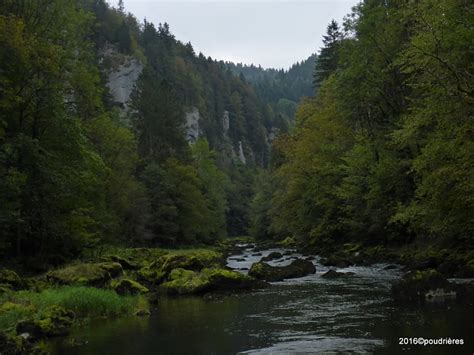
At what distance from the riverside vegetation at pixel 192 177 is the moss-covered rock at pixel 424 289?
46 millimetres

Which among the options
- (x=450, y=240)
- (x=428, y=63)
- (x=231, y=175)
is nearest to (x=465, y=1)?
(x=428, y=63)

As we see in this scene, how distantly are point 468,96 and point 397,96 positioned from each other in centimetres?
1907

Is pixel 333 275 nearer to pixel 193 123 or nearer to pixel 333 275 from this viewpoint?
pixel 333 275

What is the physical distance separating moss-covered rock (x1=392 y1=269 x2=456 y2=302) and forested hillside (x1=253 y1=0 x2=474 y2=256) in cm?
338

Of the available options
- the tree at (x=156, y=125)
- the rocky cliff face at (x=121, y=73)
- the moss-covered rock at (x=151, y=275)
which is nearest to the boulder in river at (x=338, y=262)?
the moss-covered rock at (x=151, y=275)

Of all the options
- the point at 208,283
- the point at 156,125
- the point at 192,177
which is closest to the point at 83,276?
the point at 208,283

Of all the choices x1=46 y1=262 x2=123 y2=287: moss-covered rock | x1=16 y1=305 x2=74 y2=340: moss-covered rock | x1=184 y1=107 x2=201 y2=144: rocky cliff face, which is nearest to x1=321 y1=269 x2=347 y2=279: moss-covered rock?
x1=46 y1=262 x2=123 y2=287: moss-covered rock

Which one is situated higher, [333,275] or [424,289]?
[424,289]

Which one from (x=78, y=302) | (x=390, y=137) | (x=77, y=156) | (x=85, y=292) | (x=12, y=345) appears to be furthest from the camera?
(x=390, y=137)

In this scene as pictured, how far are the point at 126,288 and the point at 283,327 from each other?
9.28 m

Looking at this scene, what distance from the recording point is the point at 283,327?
1484 centimetres

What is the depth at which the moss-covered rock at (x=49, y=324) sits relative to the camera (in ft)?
46.7

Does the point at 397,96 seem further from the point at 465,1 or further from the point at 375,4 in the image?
the point at 465,1

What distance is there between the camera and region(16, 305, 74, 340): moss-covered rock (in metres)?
14.2
